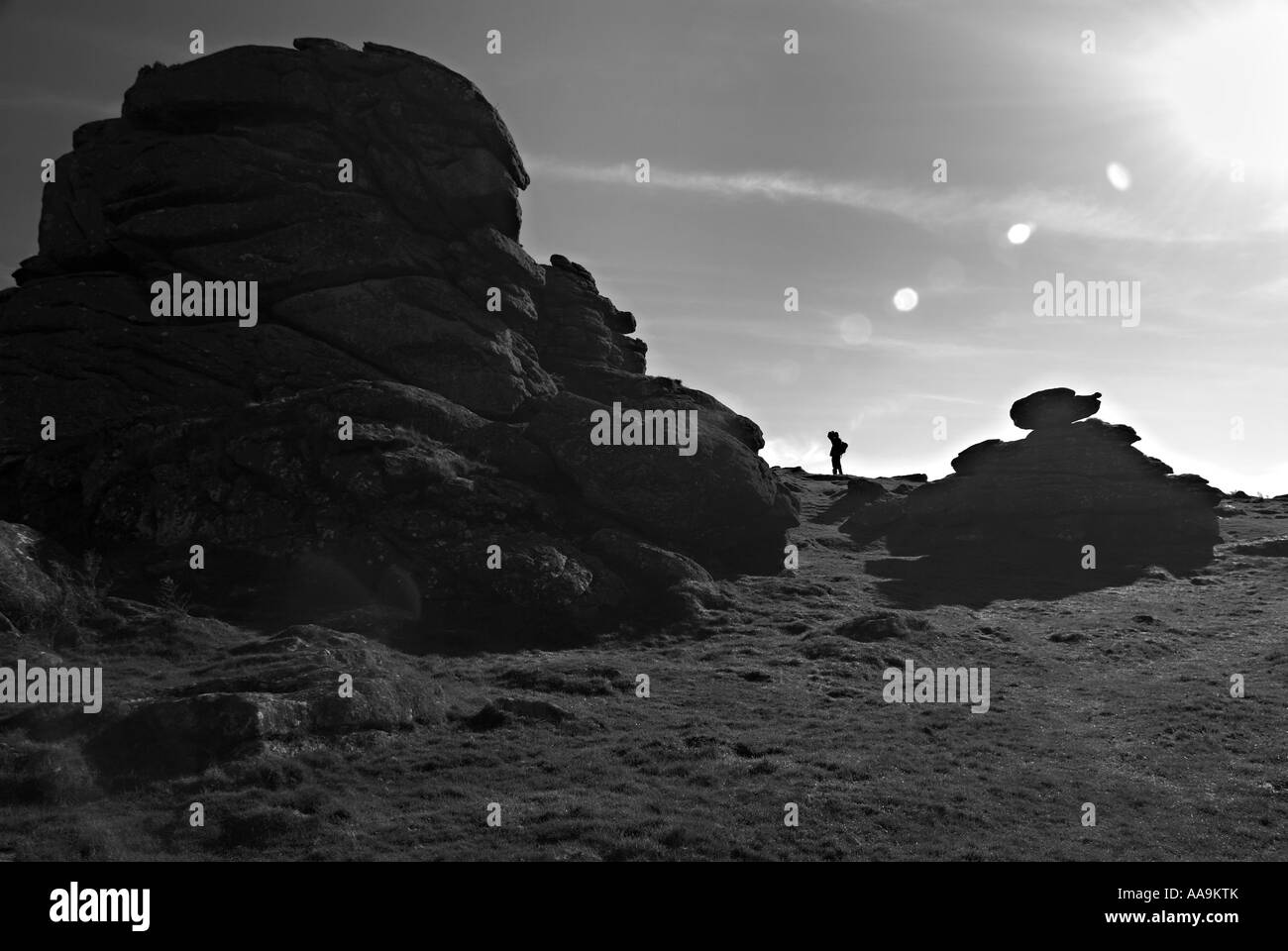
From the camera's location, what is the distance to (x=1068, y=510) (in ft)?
207

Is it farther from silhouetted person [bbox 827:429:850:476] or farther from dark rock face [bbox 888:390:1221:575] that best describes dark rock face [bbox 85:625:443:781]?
silhouetted person [bbox 827:429:850:476]

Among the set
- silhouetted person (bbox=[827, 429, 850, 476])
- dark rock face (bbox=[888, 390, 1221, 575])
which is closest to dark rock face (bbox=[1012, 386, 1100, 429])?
dark rock face (bbox=[888, 390, 1221, 575])

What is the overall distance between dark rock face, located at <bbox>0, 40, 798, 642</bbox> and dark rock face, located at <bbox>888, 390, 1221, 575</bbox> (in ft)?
50.8

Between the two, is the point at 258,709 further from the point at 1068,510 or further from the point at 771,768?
the point at 1068,510

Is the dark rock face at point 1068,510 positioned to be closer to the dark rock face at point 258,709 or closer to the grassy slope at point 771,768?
the grassy slope at point 771,768

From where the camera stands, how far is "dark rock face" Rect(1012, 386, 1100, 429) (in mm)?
71875

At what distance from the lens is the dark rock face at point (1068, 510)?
61188 mm

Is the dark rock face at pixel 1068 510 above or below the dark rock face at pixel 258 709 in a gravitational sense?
above

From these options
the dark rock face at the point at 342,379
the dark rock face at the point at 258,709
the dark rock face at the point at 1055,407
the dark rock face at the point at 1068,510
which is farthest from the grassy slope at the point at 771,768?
the dark rock face at the point at 1055,407

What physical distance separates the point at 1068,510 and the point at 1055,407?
42.0 feet

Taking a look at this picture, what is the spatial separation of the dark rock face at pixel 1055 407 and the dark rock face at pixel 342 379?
2550 cm
